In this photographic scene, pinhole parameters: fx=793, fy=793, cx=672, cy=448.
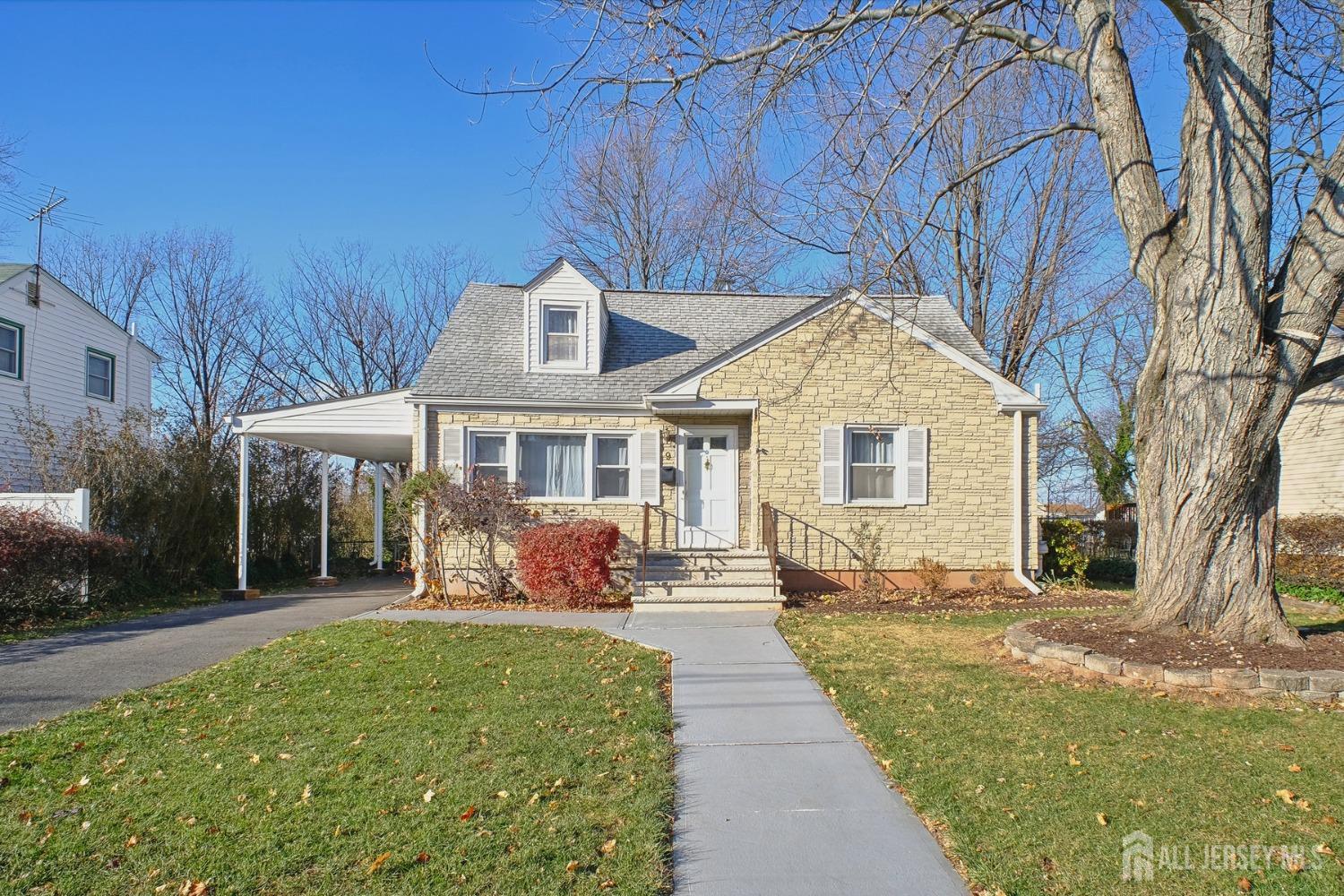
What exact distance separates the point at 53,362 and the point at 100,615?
10182mm

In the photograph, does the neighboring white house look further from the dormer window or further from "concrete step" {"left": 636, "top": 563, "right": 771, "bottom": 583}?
"concrete step" {"left": 636, "top": 563, "right": 771, "bottom": 583}

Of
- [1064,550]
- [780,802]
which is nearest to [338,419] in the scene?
[780,802]

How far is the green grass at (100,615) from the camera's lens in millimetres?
9523

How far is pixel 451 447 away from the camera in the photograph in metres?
13.1

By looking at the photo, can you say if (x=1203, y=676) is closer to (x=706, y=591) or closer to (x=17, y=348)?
(x=706, y=591)

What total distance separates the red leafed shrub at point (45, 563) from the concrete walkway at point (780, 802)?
8672 mm

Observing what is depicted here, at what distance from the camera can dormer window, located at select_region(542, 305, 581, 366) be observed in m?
14.1

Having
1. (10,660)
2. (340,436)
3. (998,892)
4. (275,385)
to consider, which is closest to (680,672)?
(998,892)

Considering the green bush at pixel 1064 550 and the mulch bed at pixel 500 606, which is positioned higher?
the green bush at pixel 1064 550

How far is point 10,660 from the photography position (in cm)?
785

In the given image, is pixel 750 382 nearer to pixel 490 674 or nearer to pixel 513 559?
pixel 513 559

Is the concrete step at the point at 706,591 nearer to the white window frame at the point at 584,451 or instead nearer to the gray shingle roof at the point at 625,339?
the white window frame at the point at 584,451

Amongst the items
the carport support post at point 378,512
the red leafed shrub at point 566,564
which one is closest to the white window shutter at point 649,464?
the red leafed shrub at point 566,564

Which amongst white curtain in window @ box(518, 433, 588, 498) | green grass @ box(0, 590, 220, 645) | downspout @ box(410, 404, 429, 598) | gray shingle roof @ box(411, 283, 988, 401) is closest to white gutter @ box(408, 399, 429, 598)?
downspout @ box(410, 404, 429, 598)
